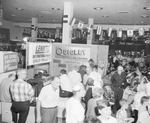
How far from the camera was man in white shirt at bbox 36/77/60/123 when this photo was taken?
3.22 metres

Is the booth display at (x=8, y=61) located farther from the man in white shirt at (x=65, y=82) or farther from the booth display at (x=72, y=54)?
the booth display at (x=72, y=54)

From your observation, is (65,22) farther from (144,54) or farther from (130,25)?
(144,54)

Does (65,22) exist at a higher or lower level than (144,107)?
higher

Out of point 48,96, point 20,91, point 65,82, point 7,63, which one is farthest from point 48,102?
point 7,63

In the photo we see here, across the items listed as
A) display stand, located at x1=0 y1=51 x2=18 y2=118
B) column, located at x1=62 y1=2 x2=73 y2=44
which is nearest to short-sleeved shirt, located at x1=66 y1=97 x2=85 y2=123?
display stand, located at x1=0 y1=51 x2=18 y2=118

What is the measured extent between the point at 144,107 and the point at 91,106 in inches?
35.5

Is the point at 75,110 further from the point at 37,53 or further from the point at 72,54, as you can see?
the point at 72,54

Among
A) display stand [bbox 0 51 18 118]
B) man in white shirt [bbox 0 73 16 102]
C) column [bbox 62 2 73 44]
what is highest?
column [bbox 62 2 73 44]

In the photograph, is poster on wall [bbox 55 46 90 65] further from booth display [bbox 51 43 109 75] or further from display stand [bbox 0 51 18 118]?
display stand [bbox 0 51 18 118]

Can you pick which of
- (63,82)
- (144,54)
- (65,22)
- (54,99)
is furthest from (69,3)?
(144,54)

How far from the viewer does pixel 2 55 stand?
5184 mm

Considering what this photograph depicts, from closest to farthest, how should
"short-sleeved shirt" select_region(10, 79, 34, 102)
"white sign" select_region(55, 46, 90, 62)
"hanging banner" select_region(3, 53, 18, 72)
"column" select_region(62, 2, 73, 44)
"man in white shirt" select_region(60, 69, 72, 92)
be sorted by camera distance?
"short-sleeved shirt" select_region(10, 79, 34, 102) → "man in white shirt" select_region(60, 69, 72, 92) → "hanging banner" select_region(3, 53, 18, 72) → "white sign" select_region(55, 46, 90, 62) → "column" select_region(62, 2, 73, 44)

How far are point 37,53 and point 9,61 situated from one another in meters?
0.88

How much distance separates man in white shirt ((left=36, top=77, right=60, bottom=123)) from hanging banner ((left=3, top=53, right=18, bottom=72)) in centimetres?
250
